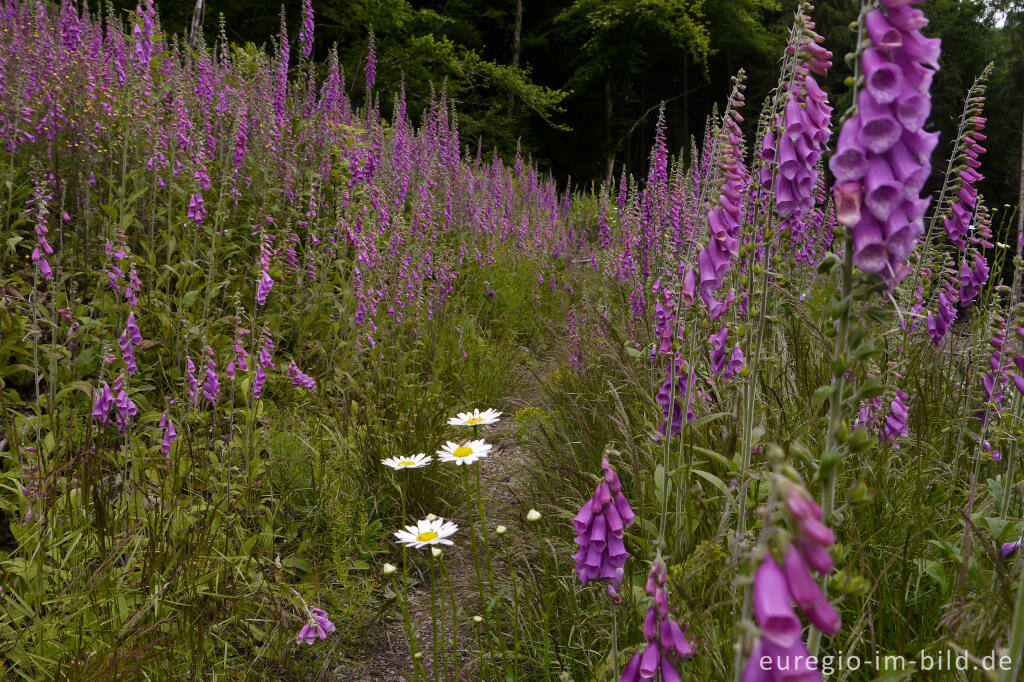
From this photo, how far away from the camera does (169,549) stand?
89.6 inches

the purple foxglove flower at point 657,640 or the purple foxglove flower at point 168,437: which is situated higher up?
the purple foxglove flower at point 657,640

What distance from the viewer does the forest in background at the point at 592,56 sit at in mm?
14258

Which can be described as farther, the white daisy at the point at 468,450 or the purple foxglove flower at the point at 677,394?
the purple foxglove flower at the point at 677,394

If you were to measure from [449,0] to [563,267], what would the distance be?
13228 millimetres

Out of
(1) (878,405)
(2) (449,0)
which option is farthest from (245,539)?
(2) (449,0)

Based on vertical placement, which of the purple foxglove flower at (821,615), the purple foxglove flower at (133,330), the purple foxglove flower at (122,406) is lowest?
the purple foxglove flower at (122,406)

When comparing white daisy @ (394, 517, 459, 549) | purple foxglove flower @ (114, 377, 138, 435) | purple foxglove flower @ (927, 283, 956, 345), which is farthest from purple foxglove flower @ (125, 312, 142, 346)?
purple foxglove flower @ (927, 283, 956, 345)

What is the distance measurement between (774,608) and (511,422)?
4.33 meters

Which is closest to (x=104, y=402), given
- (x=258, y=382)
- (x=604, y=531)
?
(x=258, y=382)

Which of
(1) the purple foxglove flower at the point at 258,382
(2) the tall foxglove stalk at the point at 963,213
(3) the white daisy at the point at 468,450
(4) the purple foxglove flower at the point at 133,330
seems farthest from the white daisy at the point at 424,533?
(2) the tall foxglove stalk at the point at 963,213

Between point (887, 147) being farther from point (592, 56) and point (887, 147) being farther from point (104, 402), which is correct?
point (592, 56)

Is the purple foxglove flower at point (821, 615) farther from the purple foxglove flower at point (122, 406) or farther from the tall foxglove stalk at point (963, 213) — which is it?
the purple foxglove flower at point (122, 406)

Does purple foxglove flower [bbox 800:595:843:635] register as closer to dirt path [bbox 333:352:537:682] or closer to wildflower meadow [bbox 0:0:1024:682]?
wildflower meadow [bbox 0:0:1024:682]

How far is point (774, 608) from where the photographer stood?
0.62m
